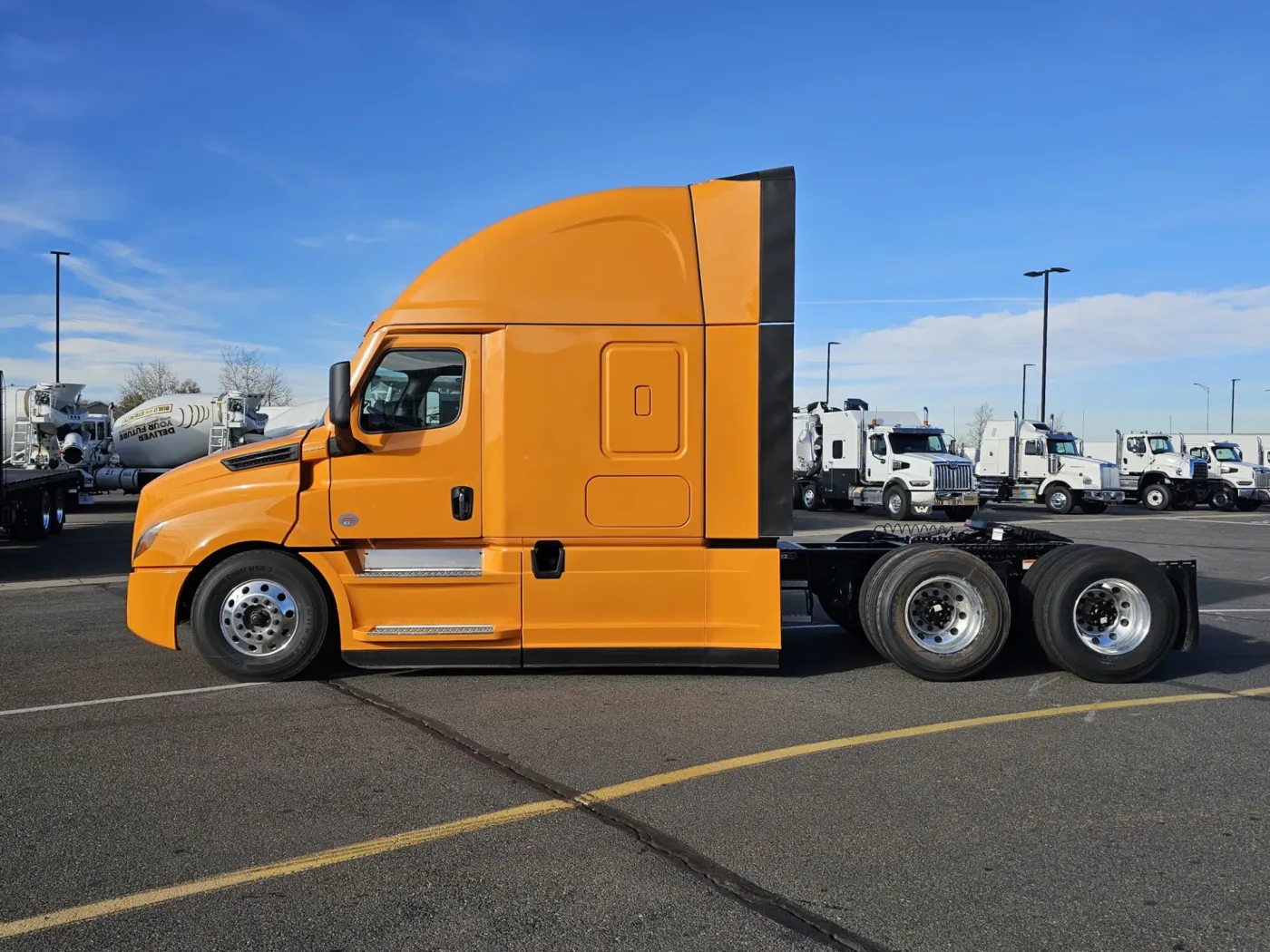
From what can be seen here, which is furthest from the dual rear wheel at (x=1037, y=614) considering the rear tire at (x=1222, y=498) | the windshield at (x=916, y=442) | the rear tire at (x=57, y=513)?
the rear tire at (x=1222, y=498)

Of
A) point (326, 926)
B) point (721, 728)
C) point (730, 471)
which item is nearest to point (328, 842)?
point (326, 926)

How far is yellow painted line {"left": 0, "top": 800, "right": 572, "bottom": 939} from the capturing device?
11.8ft

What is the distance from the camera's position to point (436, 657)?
7.17 meters

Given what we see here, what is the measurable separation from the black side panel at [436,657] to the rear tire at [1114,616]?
3.91 meters

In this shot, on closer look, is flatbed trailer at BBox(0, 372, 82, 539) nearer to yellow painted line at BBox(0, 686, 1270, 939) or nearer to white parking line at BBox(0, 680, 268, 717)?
white parking line at BBox(0, 680, 268, 717)

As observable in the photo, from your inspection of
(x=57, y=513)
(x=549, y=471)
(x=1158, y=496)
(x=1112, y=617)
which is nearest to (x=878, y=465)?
(x=1158, y=496)

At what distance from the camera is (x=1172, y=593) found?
7391 millimetres

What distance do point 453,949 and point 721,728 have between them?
9.41ft

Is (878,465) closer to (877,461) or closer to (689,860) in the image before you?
(877,461)

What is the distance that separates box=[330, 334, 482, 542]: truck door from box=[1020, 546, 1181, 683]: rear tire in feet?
13.9

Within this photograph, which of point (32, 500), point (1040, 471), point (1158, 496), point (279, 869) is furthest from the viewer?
point (1158, 496)

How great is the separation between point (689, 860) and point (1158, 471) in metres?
33.7

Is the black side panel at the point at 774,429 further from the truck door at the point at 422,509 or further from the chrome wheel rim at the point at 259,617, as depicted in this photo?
the chrome wheel rim at the point at 259,617

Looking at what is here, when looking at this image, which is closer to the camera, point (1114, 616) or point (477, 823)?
point (477, 823)
